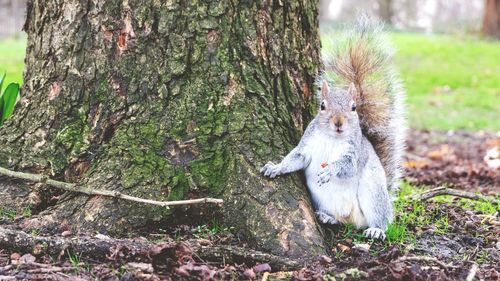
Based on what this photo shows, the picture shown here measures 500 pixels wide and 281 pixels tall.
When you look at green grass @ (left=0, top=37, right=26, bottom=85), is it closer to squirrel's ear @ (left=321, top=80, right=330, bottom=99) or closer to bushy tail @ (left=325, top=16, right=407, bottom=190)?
bushy tail @ (left=325, top=16, right=407, bottom=190)

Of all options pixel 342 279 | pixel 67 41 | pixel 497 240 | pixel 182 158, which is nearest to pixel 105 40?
pixel 67 41

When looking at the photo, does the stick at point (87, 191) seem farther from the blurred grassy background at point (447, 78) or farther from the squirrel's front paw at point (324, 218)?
the blurred grassy background at point (447, 78)

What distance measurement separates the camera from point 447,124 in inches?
312

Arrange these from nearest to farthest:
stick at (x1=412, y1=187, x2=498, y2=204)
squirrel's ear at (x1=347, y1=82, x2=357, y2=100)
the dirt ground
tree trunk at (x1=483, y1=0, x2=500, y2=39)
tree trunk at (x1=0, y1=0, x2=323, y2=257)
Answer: the dirt ground, tree trunk at (x1=0, y1=0, x2=323, y2=257), squirrel's ear at (x1=347, y1=82, x2=357, y2=100), stick at (x1=412, y1=187, x2=498, y2=204), tree trunk at (x1=483, y1=0, x2=500, y2=39)

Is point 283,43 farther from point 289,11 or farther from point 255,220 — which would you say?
point 255,220

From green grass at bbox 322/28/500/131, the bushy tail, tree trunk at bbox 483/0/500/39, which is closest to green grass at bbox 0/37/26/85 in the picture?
green grass at bbox 322/28/500/131

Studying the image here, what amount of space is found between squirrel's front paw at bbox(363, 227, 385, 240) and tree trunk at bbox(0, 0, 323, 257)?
0.26m

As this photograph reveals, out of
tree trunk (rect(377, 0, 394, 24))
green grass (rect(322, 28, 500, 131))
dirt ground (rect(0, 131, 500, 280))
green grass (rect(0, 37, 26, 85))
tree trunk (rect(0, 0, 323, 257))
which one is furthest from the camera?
tree trunk (rect(377, 0, 394, 24))

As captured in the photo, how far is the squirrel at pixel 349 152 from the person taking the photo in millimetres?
2482

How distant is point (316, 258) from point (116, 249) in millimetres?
650

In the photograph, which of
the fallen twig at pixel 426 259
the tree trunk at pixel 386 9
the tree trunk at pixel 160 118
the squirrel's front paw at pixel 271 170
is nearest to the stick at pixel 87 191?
the tree trunk at pixel 160 118

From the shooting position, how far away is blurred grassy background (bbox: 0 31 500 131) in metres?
8.41

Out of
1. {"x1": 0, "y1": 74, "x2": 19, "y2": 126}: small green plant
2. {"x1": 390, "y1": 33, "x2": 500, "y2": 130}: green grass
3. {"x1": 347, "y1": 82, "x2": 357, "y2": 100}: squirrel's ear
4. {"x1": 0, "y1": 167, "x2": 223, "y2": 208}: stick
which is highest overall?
{"x1": 347, "y1": 82, "x2": 357, "y2": 100}: squirrel's ear

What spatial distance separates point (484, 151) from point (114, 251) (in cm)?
470
